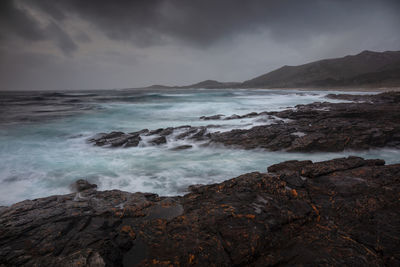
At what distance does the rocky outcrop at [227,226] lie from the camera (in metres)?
2.05

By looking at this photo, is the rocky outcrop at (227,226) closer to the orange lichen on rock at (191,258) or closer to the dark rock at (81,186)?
the orange lichen on rock at (191,258)

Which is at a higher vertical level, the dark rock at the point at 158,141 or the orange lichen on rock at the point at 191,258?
the orange lichen on rock at the point at 191,258

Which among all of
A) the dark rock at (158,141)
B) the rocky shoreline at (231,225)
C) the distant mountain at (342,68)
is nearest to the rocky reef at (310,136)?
the dark rock at (158,141)

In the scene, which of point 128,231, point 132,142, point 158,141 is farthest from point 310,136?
point 132,142

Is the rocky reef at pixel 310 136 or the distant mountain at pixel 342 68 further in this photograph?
the distant mountain at pixel 342 68

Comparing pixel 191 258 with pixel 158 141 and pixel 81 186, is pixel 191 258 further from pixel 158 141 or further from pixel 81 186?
pixel 158 141

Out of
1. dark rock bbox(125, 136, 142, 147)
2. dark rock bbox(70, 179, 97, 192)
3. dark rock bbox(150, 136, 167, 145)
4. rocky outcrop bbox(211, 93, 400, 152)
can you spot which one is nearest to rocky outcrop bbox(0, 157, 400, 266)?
dark rock bbox(70, 179, 97, 192)

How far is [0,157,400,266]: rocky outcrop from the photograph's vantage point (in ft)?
6.72

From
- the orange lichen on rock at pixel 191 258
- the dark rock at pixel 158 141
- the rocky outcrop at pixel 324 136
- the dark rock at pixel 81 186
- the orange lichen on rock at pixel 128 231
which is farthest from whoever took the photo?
the dark rock at pixel 158 141

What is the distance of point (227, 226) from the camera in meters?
2.44

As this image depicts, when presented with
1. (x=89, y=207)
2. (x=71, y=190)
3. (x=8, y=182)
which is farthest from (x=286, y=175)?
(x=8, y=182)

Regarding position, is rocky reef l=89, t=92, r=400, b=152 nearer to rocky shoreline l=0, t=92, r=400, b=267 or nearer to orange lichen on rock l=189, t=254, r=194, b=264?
rocky shoreline l=0, t=92, r=400, b=267

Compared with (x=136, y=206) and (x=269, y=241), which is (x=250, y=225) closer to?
(x=269, y=241)

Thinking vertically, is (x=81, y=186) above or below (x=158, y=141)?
below
